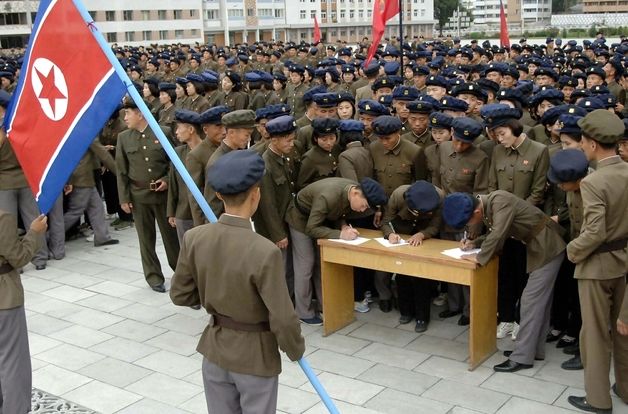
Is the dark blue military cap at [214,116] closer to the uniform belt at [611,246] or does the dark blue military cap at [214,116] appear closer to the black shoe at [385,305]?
the black shoe at [385,305]

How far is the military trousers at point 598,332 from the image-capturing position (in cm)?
507

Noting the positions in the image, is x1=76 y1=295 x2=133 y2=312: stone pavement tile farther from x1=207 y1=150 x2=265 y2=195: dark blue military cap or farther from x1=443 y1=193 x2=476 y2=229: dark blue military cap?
x1=207 y1=150 x2=265 y2=195: dark blue military cap

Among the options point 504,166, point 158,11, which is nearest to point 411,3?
point 158,11

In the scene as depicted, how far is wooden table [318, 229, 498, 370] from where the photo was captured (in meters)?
5.79

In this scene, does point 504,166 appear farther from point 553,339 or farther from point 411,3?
point 411,3

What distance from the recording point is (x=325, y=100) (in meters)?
8.36

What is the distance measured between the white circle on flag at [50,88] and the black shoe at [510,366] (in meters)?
3.74

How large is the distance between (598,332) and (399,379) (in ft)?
5.02

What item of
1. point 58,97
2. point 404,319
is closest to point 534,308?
point 404,319

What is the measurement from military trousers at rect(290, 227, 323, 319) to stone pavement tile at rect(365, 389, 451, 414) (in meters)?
1.69

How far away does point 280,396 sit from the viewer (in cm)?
559

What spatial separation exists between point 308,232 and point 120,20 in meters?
55.5

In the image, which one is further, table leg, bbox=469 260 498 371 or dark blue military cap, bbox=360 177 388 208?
dark blue military cap, bbox=360 177 388 208

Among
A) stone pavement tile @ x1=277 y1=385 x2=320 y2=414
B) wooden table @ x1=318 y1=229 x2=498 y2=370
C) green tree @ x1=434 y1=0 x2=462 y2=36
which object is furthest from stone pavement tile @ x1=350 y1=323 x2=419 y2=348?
green tree @ x1=434 y1=0 x2=462 y2=36
